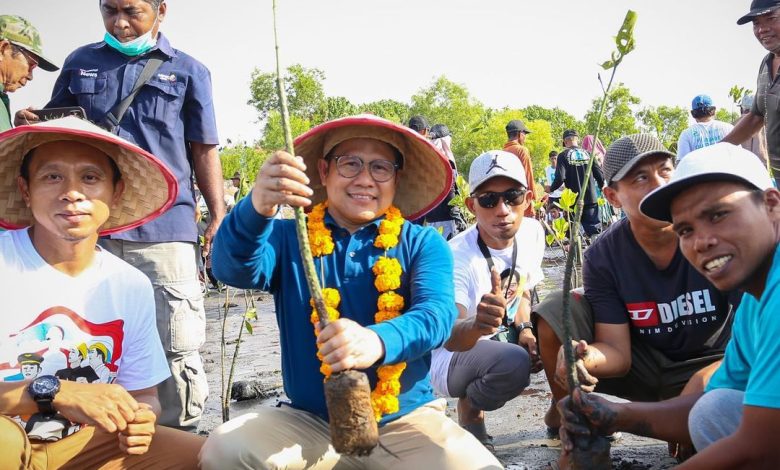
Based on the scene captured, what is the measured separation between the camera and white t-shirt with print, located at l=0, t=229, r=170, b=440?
2592 mm

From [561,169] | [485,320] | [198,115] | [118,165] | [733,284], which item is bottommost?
[485,320]

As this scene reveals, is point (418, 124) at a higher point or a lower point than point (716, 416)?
higher

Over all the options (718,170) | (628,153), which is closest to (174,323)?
(628,153)

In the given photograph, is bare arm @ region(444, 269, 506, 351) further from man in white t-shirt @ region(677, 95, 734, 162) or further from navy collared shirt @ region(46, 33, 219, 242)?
man in white t-shirt @ region(677, 95, 734, 162)

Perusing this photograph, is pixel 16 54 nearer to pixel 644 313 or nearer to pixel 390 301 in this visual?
pixel 390 301

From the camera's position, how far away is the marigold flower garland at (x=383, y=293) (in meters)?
2.62

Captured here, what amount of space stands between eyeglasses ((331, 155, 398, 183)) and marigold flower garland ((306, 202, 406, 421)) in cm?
19

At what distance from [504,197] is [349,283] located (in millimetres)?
1632

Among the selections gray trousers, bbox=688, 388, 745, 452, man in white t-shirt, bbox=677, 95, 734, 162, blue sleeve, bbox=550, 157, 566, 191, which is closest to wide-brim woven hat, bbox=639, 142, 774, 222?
gray trousers, bbox=688, 388, 745, 452

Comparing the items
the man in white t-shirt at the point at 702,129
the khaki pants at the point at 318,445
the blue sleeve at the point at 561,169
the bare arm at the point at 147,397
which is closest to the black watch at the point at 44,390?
the bare arm at the point at 147,397

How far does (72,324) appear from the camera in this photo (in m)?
2.67

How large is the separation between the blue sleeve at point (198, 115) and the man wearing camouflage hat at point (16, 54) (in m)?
1.02

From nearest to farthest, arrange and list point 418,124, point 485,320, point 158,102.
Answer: point 485,320, point 158,102, point 418,124

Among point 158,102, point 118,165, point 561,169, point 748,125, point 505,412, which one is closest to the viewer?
point 118,165
